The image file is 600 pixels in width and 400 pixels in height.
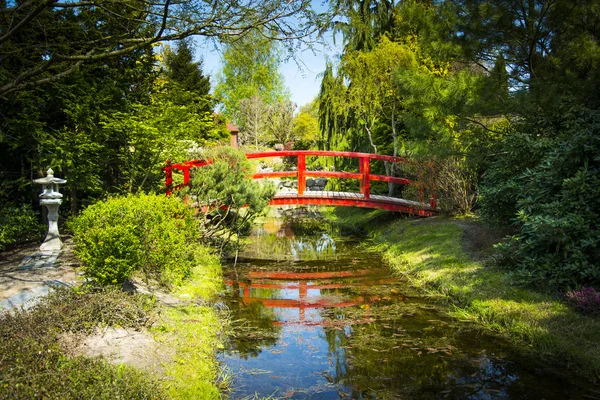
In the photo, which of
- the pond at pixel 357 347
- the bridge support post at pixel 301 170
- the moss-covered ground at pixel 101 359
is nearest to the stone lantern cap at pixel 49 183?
the moss-covered ground at pixel 101 359

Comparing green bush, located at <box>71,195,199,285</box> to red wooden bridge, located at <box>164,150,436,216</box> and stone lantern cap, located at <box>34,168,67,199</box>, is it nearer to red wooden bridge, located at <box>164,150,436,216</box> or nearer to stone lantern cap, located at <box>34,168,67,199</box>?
stone lantern cap, located at <box>34,168,67,199</box>

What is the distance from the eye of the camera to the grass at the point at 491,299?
4715 millimetres

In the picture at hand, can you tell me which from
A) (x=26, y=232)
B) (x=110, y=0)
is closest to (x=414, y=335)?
(x=110, y=0)

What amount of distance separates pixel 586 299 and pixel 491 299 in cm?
121

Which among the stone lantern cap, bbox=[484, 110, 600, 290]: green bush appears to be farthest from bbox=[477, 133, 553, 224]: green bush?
the stone lantern cap

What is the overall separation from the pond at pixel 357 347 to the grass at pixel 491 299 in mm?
274

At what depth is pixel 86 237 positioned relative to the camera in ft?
16.6

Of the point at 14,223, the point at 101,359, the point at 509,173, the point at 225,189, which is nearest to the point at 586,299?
the point at 509,173

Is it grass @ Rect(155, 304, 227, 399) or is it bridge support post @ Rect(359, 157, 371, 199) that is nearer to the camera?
grass @ Rect(155, 304, 227, 399)

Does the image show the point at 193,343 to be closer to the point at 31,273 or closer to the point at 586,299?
the point at 31,273

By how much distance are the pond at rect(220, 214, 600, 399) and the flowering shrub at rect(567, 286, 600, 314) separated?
0.92 metres

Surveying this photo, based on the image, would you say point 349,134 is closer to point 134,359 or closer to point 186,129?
point 186,129

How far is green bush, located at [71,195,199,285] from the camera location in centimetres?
500

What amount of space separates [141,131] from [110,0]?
4.05 meters
